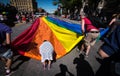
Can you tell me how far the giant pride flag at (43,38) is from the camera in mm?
6652

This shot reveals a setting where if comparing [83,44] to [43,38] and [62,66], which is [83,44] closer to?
[43,38]

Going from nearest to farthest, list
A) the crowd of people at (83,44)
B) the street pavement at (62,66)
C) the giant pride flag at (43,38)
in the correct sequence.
Result: 1. the crowd of people at (83,44)
2. the street pavement at (62,66)
3. the giant pride flag at (43,38)

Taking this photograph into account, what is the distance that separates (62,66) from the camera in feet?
19.0

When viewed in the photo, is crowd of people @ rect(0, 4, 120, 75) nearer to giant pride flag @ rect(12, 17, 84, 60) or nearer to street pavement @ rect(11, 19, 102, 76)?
street pavement @ rect(11, 19, 102, 76)

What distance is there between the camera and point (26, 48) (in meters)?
6.77

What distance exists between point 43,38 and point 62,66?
1700 millimetres

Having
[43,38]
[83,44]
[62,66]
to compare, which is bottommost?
[62,66]

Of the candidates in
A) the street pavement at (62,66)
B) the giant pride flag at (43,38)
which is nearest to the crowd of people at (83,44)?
the street pavement at (62,66)

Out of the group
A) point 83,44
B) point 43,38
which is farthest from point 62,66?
point 83,44

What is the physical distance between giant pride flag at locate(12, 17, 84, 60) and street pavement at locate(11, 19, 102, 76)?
31 centimetres

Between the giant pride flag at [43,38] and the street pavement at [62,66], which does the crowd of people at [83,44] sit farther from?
the giant pride flag at [43,38]

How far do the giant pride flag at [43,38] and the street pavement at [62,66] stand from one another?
31cm

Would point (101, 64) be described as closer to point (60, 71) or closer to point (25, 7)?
point (60, 71)

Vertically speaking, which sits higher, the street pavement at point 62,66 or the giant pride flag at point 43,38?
the giant pride flag at point 43,38
